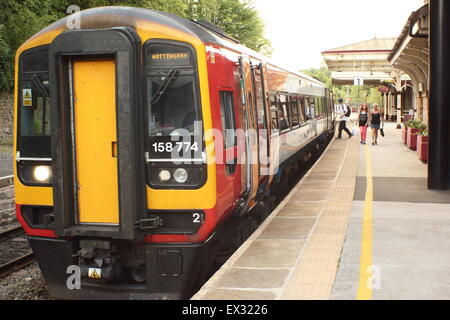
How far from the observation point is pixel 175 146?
5289 mm

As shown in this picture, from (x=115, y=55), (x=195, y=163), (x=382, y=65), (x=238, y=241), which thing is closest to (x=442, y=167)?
(x=238, y=241)

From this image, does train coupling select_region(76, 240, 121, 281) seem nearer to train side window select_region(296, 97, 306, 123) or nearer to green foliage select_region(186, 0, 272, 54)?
train side window select_region(296, 97, 306, 123)

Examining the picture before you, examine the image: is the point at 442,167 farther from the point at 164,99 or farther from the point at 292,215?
the point at 164,99

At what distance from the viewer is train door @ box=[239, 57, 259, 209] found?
670cm

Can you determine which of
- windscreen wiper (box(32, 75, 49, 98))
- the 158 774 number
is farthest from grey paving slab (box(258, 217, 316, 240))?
windscreen wiper (box(32, 75, 49, 98))

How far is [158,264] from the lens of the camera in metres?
5.34

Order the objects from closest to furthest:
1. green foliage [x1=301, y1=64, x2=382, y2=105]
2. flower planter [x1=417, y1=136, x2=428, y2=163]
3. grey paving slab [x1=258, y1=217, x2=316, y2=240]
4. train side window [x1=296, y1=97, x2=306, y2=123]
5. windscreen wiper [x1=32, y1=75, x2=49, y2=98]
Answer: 1. windscreen wiper [x1=32, y1=75, x2=49, y2=98]
2. grey paving slab [x1=258, y1=217, x2=316, y2=240]
3. train side window [x1=296, y1=97, x2=306, y2=123]
4. flower planter [x1=417, y1=136, x2=428, y2=163]
5. green foliage [x1=301, y1=64, x2=382, y2=105]

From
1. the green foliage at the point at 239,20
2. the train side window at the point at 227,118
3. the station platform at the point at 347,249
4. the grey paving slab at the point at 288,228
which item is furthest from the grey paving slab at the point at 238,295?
the green foliage at the point at 239,20

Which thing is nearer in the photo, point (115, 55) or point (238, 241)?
point (115, 55)

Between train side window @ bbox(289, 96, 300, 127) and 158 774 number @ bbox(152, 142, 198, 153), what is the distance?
6.69 metres

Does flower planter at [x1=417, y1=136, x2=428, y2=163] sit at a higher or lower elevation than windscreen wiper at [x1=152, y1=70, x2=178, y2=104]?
lower

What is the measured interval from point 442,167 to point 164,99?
6.89m

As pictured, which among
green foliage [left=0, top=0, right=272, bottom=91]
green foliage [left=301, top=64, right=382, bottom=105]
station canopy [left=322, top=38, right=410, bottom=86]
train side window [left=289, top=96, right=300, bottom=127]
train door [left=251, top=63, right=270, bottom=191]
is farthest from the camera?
green foliage [left=301, top=64, right=382, bottom=105]

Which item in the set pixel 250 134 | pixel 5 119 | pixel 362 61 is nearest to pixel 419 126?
pixel 250 134
